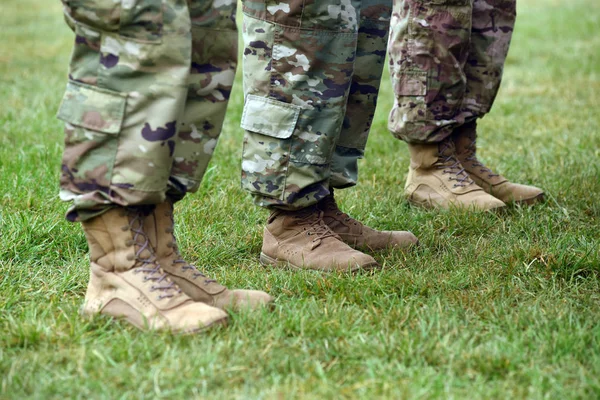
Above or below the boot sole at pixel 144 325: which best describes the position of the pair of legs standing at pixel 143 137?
above

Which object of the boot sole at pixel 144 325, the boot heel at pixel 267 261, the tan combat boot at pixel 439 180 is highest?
the tan combat boot at pixel 439 180

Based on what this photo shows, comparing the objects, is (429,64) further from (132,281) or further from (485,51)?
(132,281)

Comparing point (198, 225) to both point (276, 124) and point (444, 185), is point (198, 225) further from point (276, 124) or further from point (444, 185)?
point (444, 185)

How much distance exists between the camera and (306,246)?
86.0 inches

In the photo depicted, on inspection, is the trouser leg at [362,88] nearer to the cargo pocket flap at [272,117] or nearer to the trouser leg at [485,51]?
the cargo pocket flap at [272,117]

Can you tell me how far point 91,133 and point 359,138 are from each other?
3.24ft

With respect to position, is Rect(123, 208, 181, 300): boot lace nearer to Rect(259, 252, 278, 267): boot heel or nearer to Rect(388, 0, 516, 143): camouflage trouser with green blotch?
Rect(259, 252, 278, 267): boot heel

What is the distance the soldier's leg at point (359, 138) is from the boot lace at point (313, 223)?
9 cm

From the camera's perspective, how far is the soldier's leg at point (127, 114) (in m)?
1.59

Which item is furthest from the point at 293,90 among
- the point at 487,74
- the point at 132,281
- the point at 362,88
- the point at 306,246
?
the point at 487,74

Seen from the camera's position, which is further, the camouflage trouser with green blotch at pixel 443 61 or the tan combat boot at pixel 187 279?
the camouflage trouser with green blotch at pixel 443 61

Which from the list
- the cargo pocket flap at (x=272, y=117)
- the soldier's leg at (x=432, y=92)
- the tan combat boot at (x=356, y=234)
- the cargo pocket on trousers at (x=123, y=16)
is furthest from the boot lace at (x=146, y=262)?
the soldier's leg at (x=432, y=92)

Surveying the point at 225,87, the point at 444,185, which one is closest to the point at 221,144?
the point at 444,185

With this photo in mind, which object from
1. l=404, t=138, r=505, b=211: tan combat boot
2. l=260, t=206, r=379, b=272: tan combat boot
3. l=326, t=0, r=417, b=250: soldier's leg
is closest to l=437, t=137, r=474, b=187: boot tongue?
l=404, t=138, r=505, b=211: tan combat boot
